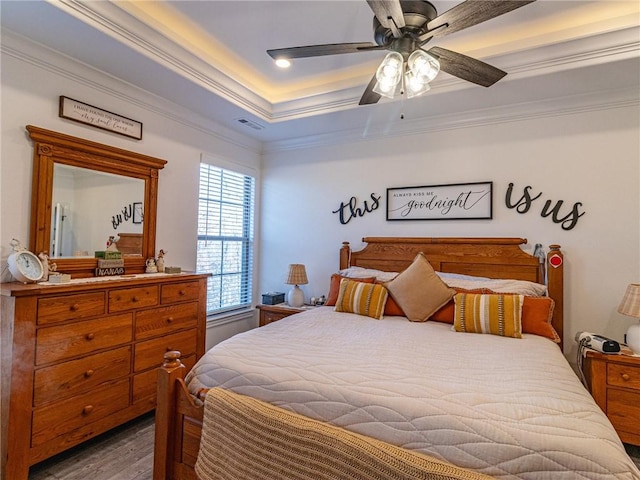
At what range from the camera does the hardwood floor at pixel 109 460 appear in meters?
1.97

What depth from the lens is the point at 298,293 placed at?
365cm

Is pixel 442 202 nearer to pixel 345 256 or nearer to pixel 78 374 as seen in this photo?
pixel 345 256

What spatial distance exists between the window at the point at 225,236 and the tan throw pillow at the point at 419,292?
193 centimetres

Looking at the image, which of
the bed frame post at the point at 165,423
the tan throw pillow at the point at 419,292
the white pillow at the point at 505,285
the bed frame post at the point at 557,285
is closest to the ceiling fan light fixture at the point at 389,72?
the tan throw pillow at the point at 419,292

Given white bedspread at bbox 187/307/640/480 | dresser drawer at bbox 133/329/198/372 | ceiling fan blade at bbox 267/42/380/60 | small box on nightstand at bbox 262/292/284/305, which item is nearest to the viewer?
white bedspread at bbox 187/307/640/480

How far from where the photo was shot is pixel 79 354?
82.0 inches

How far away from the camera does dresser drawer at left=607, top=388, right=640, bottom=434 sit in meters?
2.19

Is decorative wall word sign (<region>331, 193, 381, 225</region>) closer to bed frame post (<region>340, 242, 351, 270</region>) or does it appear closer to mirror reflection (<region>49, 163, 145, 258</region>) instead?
bed frame post (<region>340, 242, 351, 270</region>)

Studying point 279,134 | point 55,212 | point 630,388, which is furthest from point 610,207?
point 55,212

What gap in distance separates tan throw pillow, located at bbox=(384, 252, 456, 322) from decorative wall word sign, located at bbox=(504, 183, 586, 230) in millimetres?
Result: 1033

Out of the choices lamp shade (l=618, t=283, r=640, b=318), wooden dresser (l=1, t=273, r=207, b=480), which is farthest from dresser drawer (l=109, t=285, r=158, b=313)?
lamp shade (l=618, t=283, r=640, b=318)

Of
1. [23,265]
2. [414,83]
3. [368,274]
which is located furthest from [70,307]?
[414,83]

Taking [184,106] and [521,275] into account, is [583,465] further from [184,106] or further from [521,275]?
[184,106]

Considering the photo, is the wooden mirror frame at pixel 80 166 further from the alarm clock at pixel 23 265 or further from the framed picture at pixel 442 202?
the framed picture at pixel 442 202
